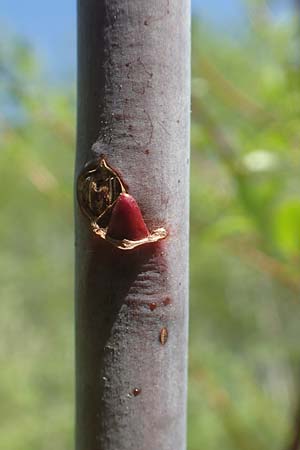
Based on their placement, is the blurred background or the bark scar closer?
the bark scar

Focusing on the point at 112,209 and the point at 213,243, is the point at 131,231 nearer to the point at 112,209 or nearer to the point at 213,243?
the point at 112,209

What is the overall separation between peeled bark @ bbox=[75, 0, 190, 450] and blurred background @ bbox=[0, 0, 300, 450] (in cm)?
5

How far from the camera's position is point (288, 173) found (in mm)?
382

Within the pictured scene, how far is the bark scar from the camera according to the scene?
5.7 inches

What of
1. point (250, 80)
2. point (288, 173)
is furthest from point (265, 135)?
point (250, 80)

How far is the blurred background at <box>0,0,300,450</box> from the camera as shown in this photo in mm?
389

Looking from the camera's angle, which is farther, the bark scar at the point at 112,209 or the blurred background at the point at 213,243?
the blurred background at the point at 213,243

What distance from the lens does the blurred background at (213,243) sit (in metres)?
0.39

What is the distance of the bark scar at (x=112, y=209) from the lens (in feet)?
0.48

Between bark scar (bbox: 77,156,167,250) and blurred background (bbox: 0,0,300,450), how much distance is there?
0.24ft

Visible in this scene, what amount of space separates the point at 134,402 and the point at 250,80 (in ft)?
2.33

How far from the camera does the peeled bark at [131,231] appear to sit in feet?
Answer: 0.48

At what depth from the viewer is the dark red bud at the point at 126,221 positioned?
145 mm

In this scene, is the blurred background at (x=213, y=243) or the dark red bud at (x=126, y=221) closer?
the dark red bud at (x=126, y=221)
